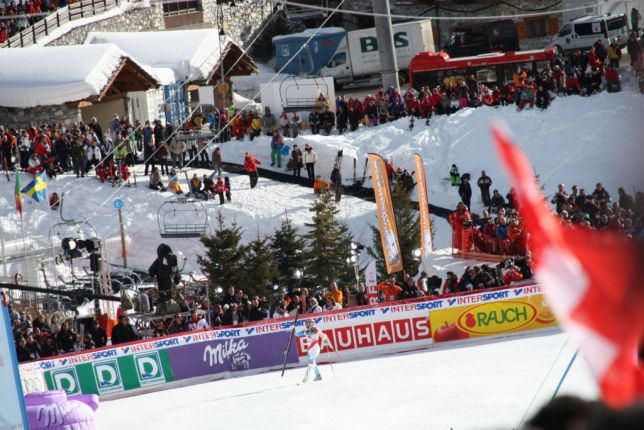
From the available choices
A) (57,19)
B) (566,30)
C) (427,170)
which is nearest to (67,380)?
(427,170)

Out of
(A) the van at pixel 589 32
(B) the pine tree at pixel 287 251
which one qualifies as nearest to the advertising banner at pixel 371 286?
(B) the pine tree at pixel 287 251

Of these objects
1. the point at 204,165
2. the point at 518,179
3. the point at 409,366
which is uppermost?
the point at 518,179

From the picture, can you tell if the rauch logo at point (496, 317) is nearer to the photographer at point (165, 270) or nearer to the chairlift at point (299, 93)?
the photographer at point (165, 270)

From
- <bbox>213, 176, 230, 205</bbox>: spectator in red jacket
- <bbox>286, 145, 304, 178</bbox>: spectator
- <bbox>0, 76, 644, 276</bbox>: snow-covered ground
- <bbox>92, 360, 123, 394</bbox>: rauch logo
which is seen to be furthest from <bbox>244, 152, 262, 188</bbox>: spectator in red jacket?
<bbox>92, 360, 123, 394</bbox>: rauch logo

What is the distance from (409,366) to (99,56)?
60.7ft

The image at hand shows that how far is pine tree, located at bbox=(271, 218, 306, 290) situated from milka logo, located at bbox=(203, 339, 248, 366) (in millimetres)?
6291

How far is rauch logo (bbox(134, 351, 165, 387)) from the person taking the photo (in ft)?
69.3

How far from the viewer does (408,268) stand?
88.5ft

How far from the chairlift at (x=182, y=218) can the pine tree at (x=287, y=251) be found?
1838mm

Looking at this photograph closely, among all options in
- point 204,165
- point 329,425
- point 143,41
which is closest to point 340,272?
point 204,165

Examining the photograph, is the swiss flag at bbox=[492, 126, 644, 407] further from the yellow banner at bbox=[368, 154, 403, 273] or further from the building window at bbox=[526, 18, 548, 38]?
the building window at bbox=[526, 18, 548, 38]

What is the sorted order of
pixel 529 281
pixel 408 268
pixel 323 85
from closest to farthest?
pixel 529 281 < pixel 408 268 < pixel 323 85

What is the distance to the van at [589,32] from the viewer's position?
35.3 metres

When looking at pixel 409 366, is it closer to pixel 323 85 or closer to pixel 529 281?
pixel 529 281
